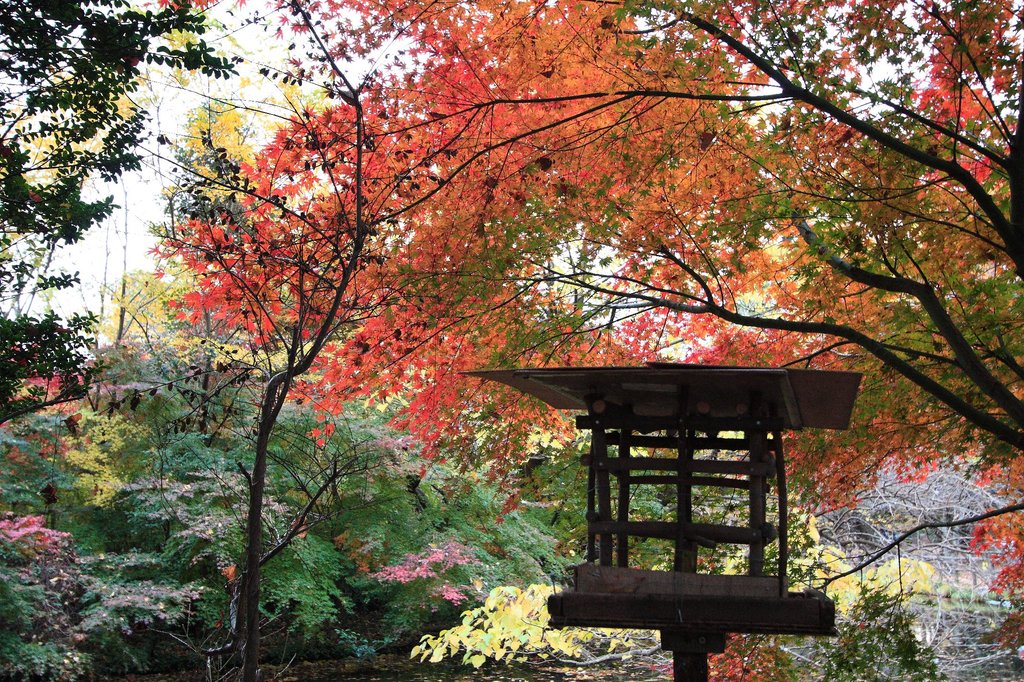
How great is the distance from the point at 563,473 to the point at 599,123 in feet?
9.55

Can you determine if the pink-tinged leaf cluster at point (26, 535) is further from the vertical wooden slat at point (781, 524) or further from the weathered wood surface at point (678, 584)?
the vertical wooden slat at point (781, 524)

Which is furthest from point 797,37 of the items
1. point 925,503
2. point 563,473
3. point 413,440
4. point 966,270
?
point 925,503

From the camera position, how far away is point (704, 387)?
381cm

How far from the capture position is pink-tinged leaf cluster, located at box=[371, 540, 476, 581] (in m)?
10.4

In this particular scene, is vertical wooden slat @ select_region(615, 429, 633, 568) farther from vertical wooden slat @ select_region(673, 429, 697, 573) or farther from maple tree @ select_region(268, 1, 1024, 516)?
maple tree @ select_region(268, 1, 1024, 516)

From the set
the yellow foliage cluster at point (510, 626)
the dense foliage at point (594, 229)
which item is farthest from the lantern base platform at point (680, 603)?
the yellow foliage cluster at point (510, 626)

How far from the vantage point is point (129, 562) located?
9.62 meters

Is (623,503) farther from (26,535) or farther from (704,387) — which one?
(26,535)

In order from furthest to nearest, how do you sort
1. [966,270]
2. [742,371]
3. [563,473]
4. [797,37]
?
1. [563,473]
2. [966,270]
3. [797,37]
4. [742,371]

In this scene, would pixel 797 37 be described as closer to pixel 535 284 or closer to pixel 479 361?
pixel 535 284

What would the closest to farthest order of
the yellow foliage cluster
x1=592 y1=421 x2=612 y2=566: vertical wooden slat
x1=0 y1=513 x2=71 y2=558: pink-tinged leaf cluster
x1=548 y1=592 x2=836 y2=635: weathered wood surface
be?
x1=548 y1=592 x2=836 y2=635: weathered wood surface, x1=592 y1=421 x2=612 y2=566: vertical wooden slat, x1=0 y1=513 x2=71 y2=558: pink-tinged leaf cluster, the yellow foliage cluster

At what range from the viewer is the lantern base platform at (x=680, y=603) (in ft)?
11.5

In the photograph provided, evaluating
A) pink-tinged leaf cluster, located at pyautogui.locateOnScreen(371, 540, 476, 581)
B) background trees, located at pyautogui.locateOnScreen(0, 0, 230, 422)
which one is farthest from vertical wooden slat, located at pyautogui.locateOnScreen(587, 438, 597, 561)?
pink-tinged leaf cluster, located at pyautogui.locateOnScreen(371, 540, 476, 581)

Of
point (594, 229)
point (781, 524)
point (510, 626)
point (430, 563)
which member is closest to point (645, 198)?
point (594, 229)
